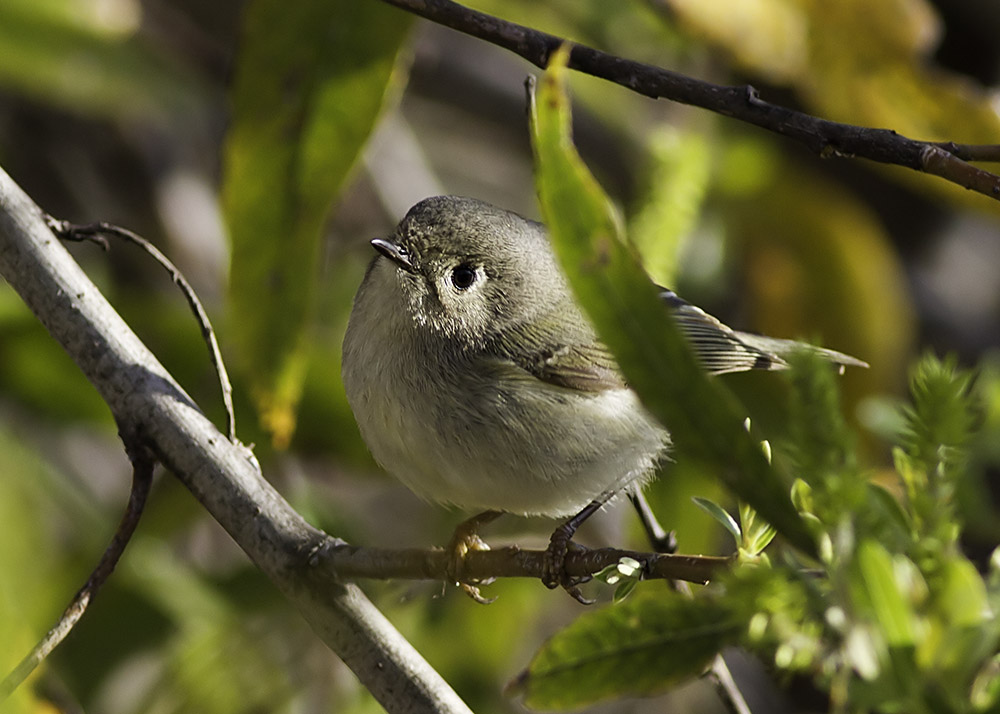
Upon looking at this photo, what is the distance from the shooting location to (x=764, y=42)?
1776mm

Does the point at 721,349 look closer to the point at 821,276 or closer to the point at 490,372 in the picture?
the point at 490,372

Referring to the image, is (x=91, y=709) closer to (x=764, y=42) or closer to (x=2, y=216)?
(x=2, y=216)

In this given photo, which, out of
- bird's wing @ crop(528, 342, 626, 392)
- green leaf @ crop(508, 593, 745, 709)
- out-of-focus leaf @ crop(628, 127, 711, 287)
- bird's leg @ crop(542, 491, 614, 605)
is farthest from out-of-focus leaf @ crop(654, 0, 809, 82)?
green leaf @ crop(508, 593, 745, 709)

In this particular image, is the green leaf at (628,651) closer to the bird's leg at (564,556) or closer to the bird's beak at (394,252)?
the bird's leg at (564,556)

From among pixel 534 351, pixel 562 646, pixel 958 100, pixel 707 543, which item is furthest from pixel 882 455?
pixel 562 646

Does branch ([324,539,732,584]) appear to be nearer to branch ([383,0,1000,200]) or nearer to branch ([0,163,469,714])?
branch ([0,163,469,714])

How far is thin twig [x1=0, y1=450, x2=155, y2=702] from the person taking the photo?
38.1 inches

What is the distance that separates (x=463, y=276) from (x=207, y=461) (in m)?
0.61

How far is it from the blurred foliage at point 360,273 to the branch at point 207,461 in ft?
0.92

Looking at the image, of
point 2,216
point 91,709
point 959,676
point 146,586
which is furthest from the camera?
point 146,586

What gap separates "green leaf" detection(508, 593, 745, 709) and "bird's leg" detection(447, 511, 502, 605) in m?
0.39

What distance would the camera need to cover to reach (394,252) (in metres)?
1.53

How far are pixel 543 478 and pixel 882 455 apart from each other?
130cm

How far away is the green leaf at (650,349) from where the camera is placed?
628 millimetres
